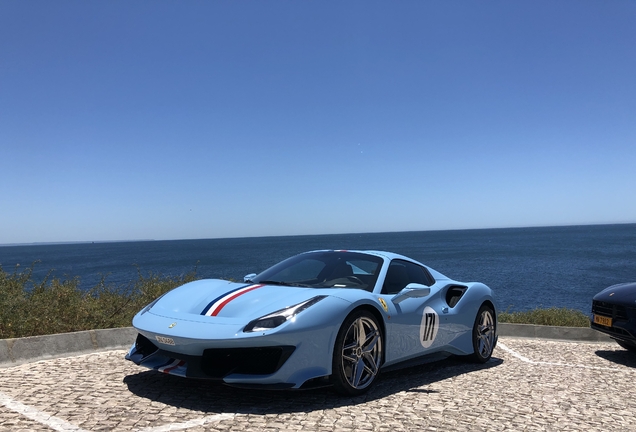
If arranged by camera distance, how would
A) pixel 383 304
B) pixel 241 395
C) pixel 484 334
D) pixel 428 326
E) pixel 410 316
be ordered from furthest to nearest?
pixel 484 334 → pixel 428 326 → pixel 410 316 → pixel 383 304 → pixel 241 395

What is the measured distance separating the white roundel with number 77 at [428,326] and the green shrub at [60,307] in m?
4.26

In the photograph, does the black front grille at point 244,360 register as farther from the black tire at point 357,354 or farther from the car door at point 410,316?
the car door at point 410,316

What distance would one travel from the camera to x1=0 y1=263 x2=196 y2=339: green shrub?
5.82 meters

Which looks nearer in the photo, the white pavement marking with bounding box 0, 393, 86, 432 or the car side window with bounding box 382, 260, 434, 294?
the white pavement marking with bounding box 0, 393, 86, 432

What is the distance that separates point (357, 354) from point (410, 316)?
93 cm

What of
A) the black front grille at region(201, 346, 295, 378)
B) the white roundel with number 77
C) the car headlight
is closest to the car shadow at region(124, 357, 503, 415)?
the black front grille at region(201, 346, 295, 378)

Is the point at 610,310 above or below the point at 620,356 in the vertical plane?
above

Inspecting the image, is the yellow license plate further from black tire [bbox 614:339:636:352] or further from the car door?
the car door

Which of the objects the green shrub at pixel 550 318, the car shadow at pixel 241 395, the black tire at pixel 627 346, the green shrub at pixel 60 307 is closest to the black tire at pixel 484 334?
the car shadow at pixel 241 395

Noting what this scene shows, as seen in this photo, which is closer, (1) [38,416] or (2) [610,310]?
(1) [38,416]

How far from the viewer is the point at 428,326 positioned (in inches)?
204

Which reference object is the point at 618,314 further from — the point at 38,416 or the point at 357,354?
the point at 38,416

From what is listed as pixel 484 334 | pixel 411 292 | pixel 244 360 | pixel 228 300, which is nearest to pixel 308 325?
pixel 244 360

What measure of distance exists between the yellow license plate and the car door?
2.82 meters
